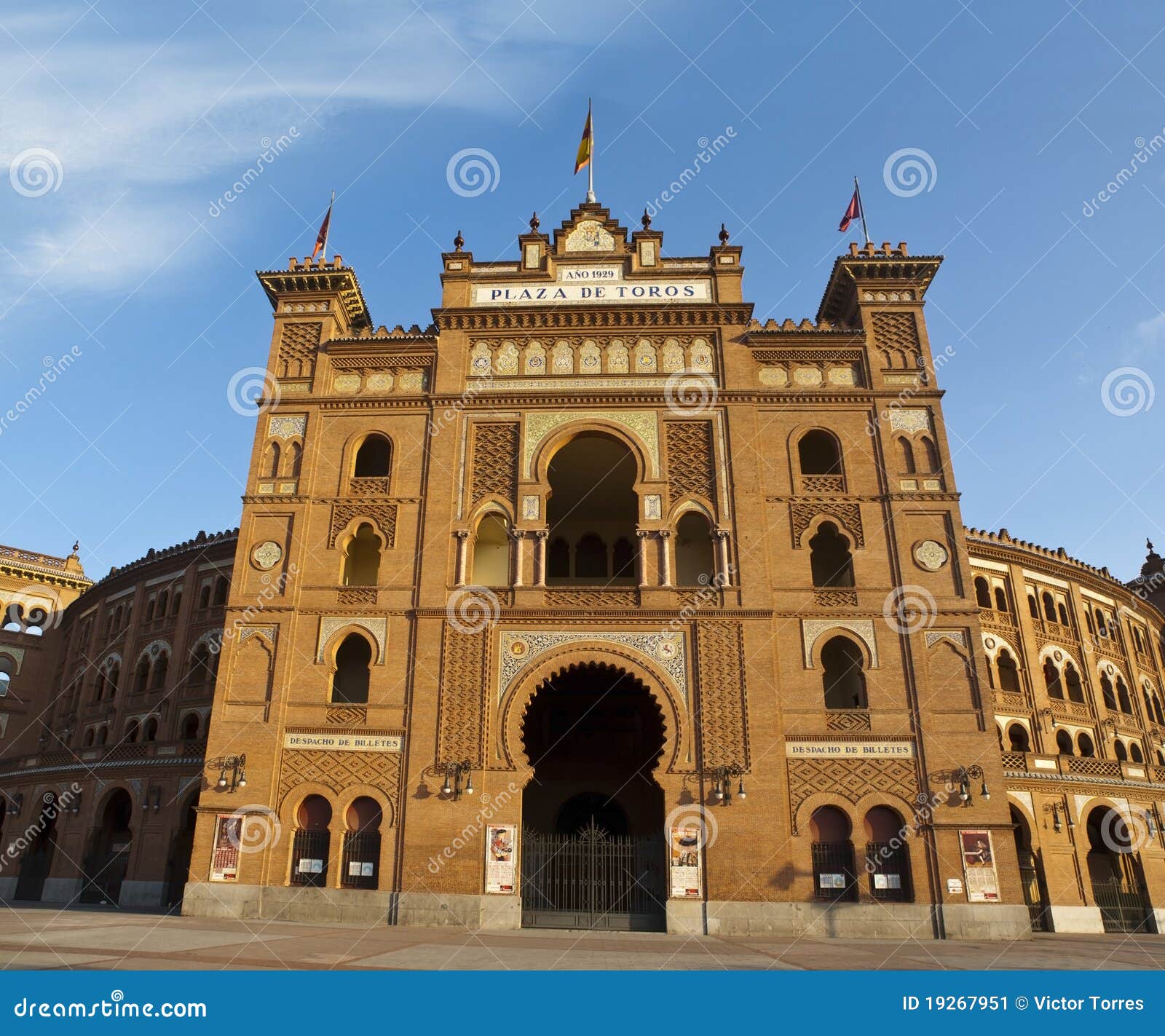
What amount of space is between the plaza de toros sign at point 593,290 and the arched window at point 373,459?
Result: 5232 mm

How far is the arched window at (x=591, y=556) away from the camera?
28984 millimetres

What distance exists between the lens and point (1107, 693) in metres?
33.0

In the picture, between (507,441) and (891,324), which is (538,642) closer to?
(507,441)

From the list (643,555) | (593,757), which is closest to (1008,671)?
(593,757)

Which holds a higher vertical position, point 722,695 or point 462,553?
point 462,553

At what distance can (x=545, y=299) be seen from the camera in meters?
26.5

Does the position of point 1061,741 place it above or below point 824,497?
below

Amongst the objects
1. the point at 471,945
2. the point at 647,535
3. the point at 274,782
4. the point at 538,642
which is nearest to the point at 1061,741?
the point at 647,535

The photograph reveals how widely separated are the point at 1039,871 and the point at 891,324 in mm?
17091
